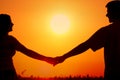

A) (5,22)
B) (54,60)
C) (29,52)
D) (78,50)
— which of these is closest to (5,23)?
(5,22)

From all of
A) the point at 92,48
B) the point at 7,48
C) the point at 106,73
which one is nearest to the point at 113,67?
the point at 106,73

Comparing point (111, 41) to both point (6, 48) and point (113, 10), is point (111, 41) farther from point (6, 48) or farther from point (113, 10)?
point (6, 48)

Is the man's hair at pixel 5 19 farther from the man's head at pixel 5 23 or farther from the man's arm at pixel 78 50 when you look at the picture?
the man's arm at pixel 78 50

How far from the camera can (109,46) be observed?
9555mm

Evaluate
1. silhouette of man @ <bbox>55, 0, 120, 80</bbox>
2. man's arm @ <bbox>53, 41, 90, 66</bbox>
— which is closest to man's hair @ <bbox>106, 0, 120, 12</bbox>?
silhouette of man @ <bbox>55, 0, 120, 80</bbox>

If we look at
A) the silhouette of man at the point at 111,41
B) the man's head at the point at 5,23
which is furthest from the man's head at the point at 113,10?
the man's head at the point at 5,23

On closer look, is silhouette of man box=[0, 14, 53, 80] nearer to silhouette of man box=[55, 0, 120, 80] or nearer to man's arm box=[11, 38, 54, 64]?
man's arm box=[11, 38, 54, 64]

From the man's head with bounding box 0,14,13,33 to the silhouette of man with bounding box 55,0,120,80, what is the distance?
7.10 feet

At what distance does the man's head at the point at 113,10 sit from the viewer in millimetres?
9586

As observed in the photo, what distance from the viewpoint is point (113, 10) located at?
9.58 metres

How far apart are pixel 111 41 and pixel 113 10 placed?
2.37 ft

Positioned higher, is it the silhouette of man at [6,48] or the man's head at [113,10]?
the man's head at [113,10]

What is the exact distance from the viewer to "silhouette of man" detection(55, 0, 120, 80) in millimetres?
9375

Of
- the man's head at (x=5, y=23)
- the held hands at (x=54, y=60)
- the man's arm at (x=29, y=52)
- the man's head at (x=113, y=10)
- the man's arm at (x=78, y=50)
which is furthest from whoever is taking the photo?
the held hands at (x=54, y=60)
